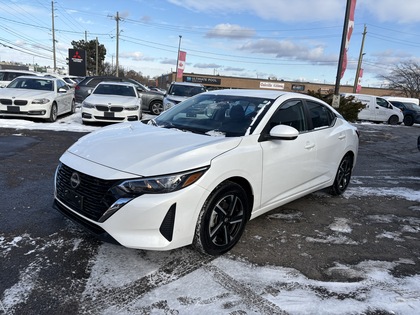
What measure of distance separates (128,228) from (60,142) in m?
6.60

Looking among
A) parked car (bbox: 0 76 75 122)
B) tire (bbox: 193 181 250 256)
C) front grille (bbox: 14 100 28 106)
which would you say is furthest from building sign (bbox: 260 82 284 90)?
tire (bbox: 193 181 250 256)

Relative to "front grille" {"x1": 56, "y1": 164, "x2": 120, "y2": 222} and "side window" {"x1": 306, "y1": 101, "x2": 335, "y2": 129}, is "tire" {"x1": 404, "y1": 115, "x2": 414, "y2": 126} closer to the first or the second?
"side window" {"x1": 306, "y1": 101, "x2": 335, "y2": 129}

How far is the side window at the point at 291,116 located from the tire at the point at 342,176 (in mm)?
1331

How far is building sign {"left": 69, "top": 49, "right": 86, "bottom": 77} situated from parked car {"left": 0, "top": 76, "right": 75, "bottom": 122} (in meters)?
26.1

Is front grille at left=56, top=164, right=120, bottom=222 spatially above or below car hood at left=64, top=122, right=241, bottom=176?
below

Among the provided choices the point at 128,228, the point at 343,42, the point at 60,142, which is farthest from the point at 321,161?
the point at 343,42

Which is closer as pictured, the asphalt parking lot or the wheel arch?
the asphalt parking lot

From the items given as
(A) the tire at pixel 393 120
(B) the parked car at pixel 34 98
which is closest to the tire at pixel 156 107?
(B) the parked car at pixel 34 98

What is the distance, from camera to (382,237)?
13.0 feet

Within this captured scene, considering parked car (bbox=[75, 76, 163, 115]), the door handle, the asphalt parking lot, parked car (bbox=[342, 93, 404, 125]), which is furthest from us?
parked car (bbox=[342, 93, 404, 125])

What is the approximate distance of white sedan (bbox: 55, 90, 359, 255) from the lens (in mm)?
2715

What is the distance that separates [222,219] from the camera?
3195 mm

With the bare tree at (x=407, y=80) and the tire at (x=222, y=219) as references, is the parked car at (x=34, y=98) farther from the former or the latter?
the bare tree at (x=407, y=80)

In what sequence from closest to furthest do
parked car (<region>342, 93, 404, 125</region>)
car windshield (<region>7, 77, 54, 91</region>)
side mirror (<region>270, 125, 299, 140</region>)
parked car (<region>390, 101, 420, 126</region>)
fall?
side mirror (<region>270, 125, 299, 140</region>) < car windshield (<region>7, 77, 54, 91</region>) < parked car (<region>342, 93, 404, 125</region>) < parked car (<region>390, 101, 420, 126</region>)
